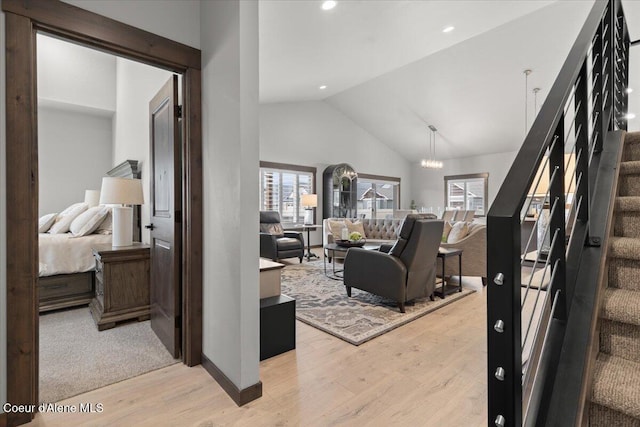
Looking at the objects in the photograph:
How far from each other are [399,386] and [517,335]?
4.95ft

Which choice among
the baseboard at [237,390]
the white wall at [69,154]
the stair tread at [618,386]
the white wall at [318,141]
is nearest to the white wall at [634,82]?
the white wall at [318,141]

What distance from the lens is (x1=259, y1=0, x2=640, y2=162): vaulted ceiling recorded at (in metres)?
3.73

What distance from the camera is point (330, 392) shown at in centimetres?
188

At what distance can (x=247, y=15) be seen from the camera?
178 centimetres

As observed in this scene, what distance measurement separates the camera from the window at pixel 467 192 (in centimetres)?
927

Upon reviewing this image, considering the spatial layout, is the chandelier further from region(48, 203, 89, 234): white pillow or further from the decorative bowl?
region(48, 203, 89, 234): white pillow

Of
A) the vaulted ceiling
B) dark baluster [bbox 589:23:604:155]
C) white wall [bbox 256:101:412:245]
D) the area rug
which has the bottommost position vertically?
the area rug

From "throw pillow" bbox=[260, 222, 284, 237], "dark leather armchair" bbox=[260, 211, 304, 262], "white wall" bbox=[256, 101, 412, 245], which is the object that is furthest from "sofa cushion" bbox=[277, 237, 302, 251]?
"white wall" bbox=[256, 101, 412, 245]

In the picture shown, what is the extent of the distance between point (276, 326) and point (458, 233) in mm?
3272

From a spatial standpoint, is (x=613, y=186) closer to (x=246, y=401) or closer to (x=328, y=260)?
(x=246, y=401)

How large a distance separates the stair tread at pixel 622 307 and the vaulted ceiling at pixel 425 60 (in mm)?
3432

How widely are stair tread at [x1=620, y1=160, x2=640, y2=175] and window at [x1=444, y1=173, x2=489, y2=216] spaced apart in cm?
819

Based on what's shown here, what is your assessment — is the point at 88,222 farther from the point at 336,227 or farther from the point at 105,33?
the point at 336,227

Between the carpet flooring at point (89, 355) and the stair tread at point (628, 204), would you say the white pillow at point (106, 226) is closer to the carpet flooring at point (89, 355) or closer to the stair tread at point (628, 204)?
the carpet flooring at point (89, 355)
